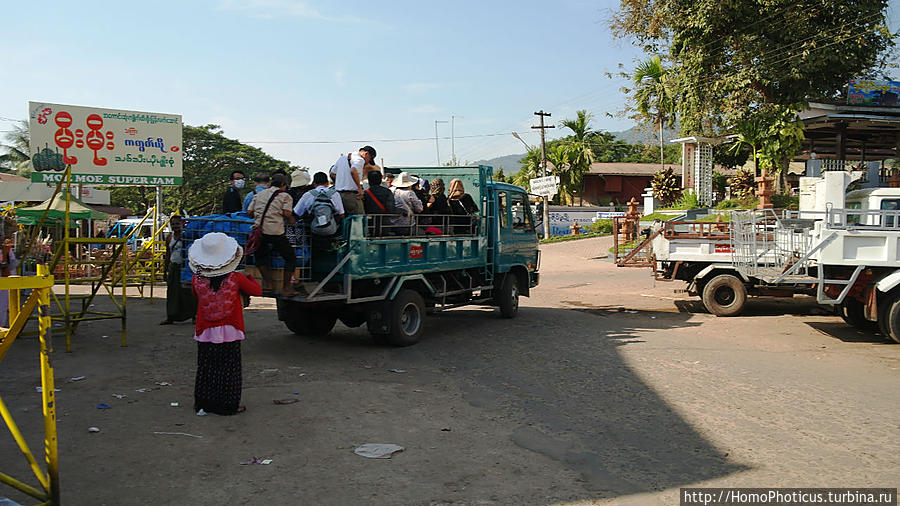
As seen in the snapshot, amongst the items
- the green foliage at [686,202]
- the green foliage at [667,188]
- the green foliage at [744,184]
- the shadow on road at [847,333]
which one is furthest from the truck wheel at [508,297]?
the green foliage at [667,188]

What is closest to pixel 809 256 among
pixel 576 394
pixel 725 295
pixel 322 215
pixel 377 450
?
pixel 725 295

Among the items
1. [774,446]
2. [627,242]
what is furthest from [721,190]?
[774,446]

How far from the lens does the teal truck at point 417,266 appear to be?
27.3 feet

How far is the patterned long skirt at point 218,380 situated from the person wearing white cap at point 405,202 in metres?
3.45

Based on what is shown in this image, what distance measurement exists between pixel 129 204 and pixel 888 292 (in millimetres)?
43746

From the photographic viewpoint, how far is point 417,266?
368 inches

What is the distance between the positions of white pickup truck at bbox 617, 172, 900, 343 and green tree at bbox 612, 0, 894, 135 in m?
10.2

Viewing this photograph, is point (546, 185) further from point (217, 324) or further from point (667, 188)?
point (217, 324)

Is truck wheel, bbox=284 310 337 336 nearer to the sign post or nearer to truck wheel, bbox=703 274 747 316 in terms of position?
truck wheel, bbox=703 274 747 316

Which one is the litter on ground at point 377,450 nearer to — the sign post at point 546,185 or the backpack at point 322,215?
the backpack at point 322,215

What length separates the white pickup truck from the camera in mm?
9430

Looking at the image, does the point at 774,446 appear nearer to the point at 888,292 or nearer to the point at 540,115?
the point at 888,292

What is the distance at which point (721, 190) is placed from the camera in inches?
1321

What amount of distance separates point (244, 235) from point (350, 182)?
5.25ft
